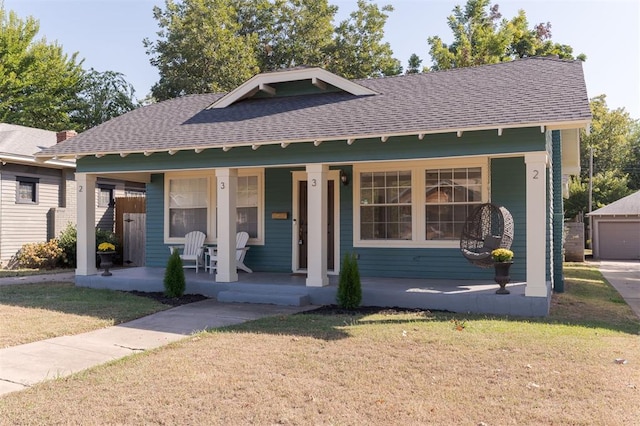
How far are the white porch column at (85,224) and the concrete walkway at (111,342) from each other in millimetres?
3349

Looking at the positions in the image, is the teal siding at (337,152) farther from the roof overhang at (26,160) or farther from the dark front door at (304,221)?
the roof overhang at (26,160)

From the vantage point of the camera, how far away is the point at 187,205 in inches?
461

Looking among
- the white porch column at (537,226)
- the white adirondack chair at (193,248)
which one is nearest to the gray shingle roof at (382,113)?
the white porch column at (537,226)

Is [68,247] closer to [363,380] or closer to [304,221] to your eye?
[304,221]

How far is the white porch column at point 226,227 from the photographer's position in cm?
940

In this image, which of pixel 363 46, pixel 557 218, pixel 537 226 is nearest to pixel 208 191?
pixel 537 226

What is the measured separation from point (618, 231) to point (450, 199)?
1921 centimetres

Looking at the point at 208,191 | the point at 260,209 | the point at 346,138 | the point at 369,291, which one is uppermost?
the point at 346,138

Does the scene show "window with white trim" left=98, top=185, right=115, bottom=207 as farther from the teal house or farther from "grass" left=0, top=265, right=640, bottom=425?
"grass" left=0, top=265, right=640, bottom=425

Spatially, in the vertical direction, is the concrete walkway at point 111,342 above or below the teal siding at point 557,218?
below

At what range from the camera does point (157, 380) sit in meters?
4.54

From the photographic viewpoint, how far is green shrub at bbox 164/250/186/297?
9.02 m

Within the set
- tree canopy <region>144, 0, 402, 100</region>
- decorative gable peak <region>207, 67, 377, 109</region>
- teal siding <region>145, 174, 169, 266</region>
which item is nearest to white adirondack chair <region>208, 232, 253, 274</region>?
teal siding <region>145, 174, 169, 266</region>

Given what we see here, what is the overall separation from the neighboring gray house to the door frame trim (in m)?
7.63
